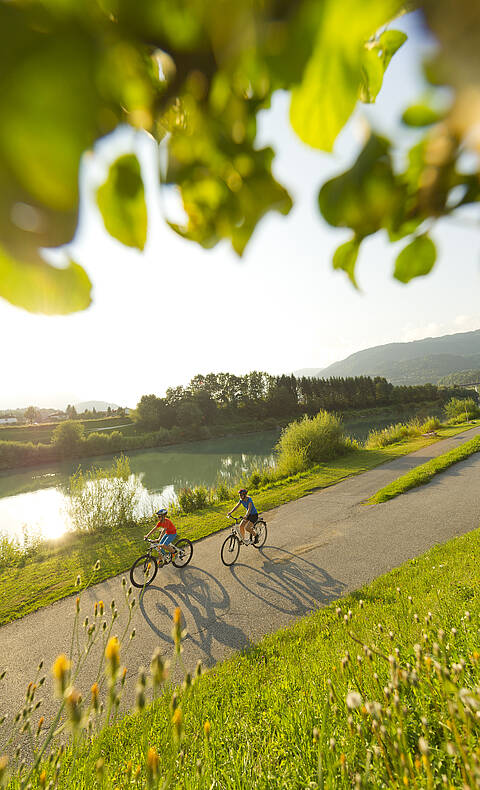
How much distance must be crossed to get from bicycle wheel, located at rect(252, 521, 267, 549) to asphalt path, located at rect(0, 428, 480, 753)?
0.19 meters

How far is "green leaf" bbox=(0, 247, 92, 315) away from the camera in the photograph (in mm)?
498

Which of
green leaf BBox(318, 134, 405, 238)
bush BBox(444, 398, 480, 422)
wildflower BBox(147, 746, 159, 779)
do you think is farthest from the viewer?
bush BBox(444, 398, 480, 422)

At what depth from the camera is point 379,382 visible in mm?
60719

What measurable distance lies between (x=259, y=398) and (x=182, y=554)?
52690 mm

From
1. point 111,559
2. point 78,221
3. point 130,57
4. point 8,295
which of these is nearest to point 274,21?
point 130,57

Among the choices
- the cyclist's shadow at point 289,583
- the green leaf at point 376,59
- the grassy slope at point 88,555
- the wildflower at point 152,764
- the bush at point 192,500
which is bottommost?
the cyclist's shadow at point 289,583

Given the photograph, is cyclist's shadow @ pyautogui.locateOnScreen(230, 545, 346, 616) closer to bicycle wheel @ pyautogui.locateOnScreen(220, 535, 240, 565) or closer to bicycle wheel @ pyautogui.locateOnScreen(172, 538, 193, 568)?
bicycle wheel @ pyautogui.locateOnScreen(220, 535, 240, 565)

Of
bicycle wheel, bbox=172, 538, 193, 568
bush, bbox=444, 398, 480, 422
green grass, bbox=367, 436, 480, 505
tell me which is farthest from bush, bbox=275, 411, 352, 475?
bush, bbox=444, 398, 480, 422

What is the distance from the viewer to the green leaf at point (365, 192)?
623mm

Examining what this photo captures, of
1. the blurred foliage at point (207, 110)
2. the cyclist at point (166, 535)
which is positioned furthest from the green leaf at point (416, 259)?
the cyclist at point (166, 535)

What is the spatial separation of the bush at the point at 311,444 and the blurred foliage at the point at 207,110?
16.6 meters

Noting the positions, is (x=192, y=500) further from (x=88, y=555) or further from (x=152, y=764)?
(x=152, y=764)

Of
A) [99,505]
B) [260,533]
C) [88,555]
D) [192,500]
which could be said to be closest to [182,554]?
[260,533]

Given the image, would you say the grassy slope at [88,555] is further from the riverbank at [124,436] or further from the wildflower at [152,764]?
the riverbank at [124,436]
